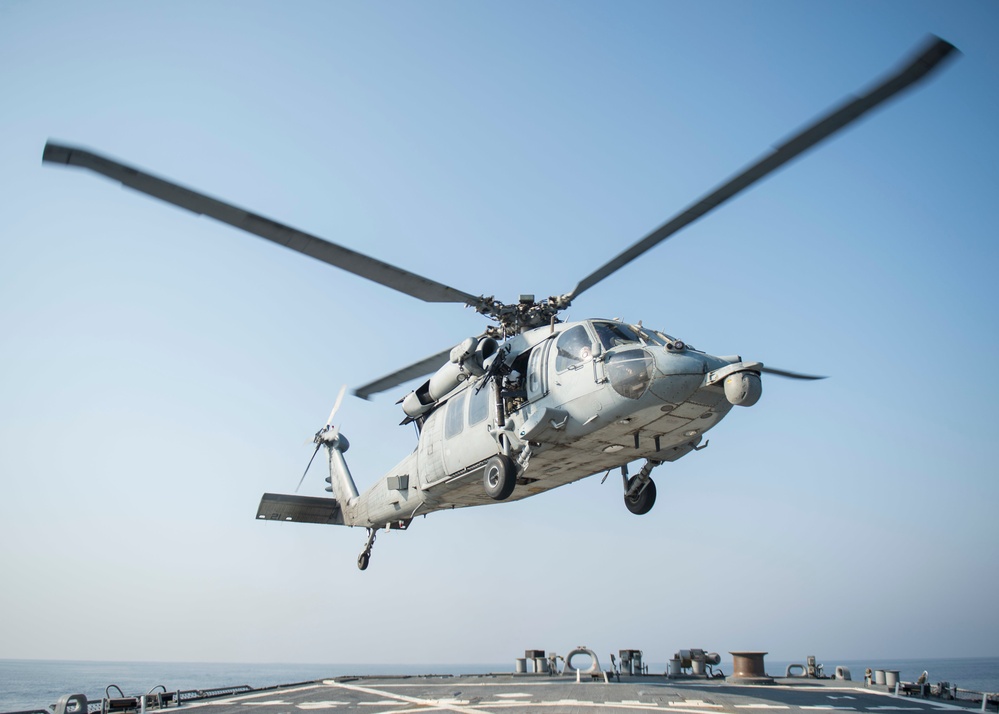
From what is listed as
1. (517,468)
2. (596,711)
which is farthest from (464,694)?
(517,468)

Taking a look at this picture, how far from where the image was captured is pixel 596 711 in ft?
34.8

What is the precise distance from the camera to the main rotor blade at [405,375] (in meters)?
14.7

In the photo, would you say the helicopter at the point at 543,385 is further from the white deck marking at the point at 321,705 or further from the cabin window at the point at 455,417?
the white deck marking at the point at 321,705

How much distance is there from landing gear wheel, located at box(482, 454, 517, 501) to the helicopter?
0.02 meters

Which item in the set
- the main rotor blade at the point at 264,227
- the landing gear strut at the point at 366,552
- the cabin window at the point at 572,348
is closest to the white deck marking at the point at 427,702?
the landing gear strut at the point at 366,552

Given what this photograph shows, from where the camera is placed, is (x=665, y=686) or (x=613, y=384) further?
(x=665, y=686)

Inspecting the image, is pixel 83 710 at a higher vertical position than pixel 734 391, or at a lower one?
lower

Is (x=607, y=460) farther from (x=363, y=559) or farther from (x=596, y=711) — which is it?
(x=363, y=559)

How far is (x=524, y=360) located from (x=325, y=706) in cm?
742

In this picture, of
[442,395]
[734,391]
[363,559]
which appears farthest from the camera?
[363,559]

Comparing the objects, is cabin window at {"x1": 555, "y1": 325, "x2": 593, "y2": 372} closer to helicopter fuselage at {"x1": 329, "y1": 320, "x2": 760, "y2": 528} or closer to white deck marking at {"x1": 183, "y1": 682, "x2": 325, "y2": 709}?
helicopter fuselage at {"x1": 329, "y1": 320, "x2": 760, "y2": 528}

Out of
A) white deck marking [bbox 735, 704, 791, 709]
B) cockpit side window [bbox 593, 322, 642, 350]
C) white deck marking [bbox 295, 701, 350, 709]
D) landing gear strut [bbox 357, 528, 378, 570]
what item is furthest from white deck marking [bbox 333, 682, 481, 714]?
cockpit side window [bbox 593, 322, 642, 350]

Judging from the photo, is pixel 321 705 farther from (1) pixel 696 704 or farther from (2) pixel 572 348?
(2) pixel 572 348

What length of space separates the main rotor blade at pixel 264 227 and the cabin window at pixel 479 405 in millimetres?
1695
